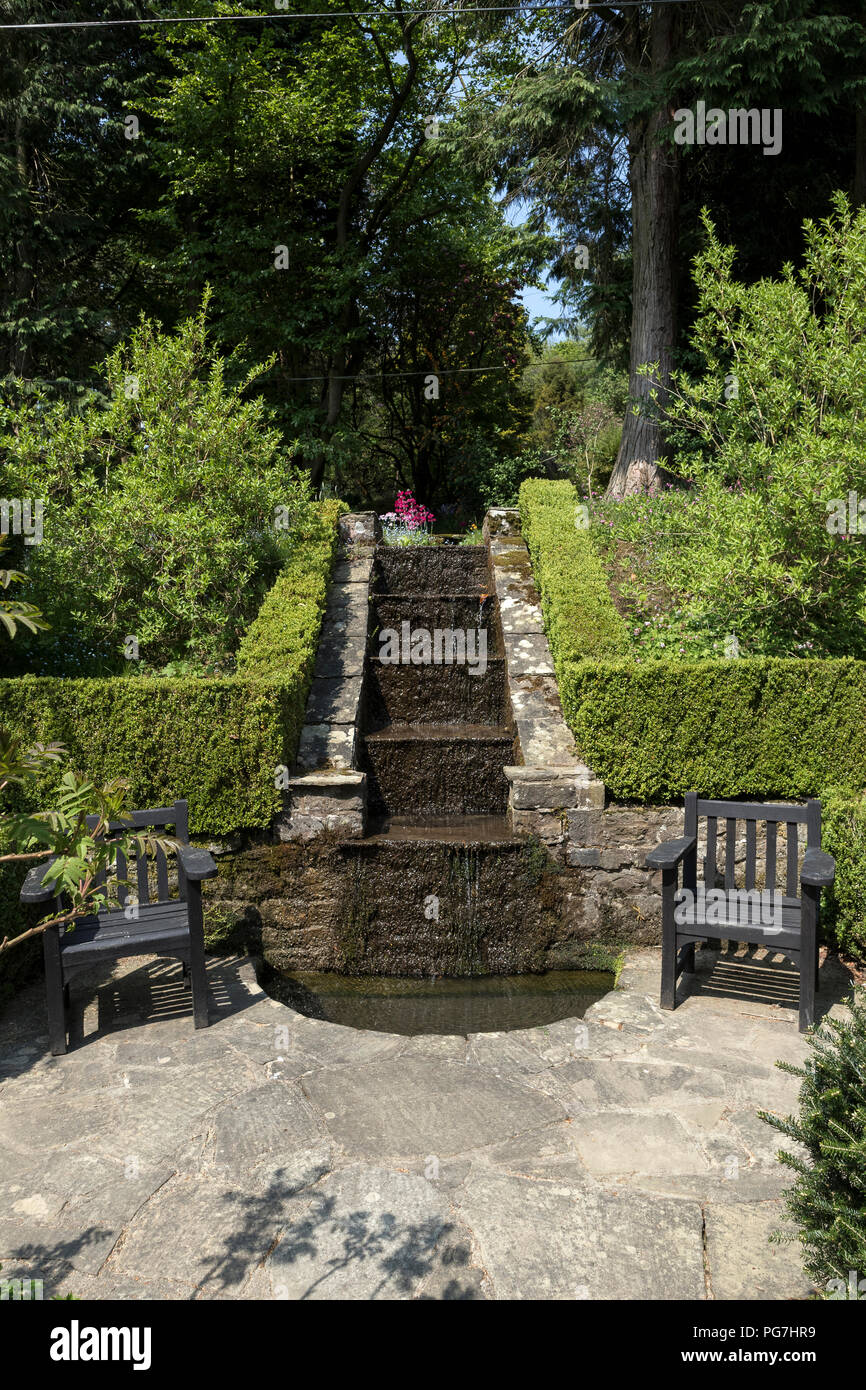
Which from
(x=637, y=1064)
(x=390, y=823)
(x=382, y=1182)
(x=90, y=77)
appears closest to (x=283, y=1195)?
(x=382, y=1182)

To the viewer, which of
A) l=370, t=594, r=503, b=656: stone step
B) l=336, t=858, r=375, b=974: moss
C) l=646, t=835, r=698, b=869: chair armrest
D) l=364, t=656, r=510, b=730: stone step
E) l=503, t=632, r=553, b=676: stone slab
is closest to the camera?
l=646, t=835, r=698, b=869: chair armrest

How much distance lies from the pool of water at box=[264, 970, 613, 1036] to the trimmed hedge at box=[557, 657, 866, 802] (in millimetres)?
1353

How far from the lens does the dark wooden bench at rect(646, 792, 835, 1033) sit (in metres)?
4.48

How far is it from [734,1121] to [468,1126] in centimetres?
110

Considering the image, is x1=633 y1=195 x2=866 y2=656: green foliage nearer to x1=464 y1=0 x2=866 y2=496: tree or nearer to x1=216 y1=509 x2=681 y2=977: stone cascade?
x1=216 y1=509 x2=681 y2=977: stone cascade

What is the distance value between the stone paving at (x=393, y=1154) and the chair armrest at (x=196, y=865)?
817 millimetres

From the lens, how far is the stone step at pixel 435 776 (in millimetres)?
7043

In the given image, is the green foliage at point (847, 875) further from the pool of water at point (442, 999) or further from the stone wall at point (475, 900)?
the pool of water at point (442, 999)

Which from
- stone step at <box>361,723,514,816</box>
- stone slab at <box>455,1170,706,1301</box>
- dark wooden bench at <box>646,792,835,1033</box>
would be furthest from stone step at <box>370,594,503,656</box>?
stone slab at <box>455,1170,706,1301</box>

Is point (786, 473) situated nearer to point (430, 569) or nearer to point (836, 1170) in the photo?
point (430, 569)

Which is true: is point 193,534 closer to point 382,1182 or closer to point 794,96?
point 382,1182

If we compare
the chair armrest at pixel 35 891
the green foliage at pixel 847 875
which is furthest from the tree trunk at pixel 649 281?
the chair armrest at pixel 35 891

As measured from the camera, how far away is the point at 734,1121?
3703 mm

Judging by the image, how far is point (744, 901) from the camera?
15.5 feet
